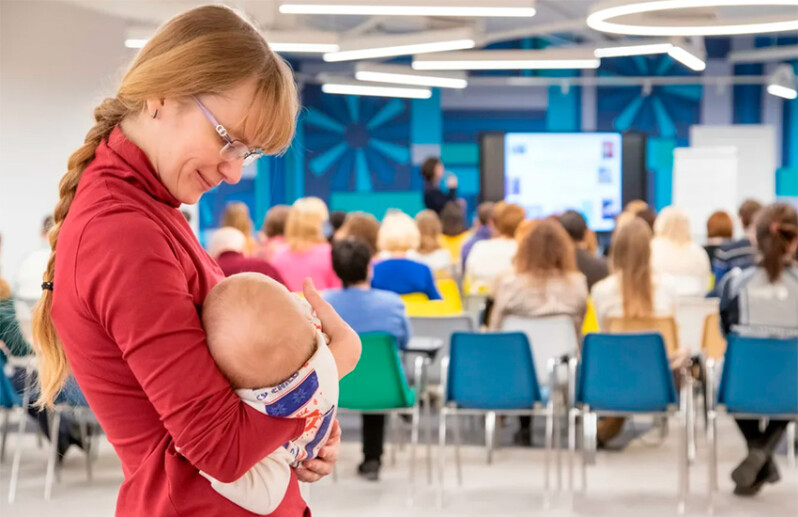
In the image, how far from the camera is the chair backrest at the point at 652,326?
5.64 metres

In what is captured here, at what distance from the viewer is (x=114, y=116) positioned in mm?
1430

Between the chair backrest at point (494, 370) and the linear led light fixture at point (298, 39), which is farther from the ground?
the linear led light fixture at point (298, 39)

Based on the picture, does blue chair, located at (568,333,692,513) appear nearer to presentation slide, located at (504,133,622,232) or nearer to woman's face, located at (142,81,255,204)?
woman's face, located at (142,81,255,204)

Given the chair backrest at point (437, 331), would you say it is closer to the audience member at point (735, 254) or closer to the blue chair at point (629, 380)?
the blue chair at point (629, 380)

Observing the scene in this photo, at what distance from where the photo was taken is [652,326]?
5.67 metres

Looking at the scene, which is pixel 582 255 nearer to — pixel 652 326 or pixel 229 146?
pixel 652 326

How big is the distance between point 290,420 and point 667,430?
5.80 m

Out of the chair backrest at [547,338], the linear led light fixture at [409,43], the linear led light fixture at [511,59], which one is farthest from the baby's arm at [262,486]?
the linear led light fixture at [511,59]

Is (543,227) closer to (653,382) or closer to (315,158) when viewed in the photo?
(653,382)

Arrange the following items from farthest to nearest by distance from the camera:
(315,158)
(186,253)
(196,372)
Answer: (315,158) < (186,253) < (196,372)

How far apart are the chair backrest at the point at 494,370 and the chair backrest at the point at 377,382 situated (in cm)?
30

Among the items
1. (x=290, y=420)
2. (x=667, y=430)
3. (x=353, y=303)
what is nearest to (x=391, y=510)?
(x=353, y=303)

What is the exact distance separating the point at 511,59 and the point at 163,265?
928 cm

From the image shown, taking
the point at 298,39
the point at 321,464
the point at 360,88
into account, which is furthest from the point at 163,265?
the point at 360,88
